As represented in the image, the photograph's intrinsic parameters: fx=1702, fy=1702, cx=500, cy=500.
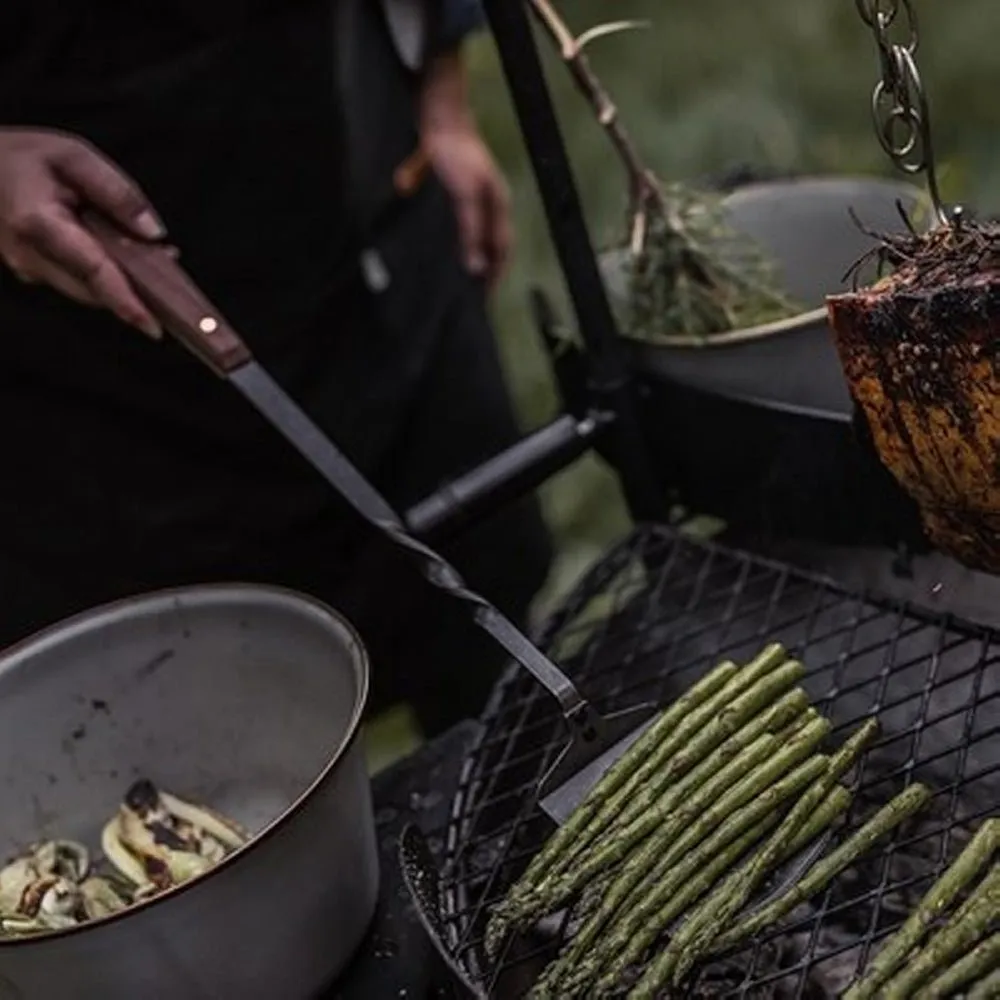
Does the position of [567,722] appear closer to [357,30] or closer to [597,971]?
[597,971]

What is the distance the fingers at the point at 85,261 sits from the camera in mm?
2074

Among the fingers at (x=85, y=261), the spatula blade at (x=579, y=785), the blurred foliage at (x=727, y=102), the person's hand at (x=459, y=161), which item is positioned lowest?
the blurred foliage at (x=727, y=102)

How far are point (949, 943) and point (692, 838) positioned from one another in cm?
28

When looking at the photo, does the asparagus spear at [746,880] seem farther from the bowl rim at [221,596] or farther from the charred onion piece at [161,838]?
the charred onion piece at [161,838]

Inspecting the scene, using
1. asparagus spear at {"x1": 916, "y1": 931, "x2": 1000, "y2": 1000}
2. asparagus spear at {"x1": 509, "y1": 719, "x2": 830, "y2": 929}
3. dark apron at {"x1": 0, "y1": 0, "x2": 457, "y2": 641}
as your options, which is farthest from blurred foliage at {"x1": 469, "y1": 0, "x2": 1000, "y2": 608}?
asparagus spear at {"x1": 916, "y1": 931, "x2": 1000, "y2": 1000}

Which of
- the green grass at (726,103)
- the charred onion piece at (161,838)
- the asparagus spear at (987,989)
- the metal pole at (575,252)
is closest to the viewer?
the asparagus spear at (987,989)

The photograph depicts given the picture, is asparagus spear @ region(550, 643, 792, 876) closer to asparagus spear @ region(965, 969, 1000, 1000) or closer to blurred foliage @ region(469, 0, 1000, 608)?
asparagus spear @ region(965, 969, 1000, 1000)

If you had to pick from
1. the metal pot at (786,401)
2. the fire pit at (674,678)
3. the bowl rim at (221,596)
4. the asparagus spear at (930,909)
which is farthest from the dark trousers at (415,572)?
the asparagus spear at (930,909)

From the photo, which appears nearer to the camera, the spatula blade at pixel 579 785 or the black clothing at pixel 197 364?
the spatula blade at pixel 579 785

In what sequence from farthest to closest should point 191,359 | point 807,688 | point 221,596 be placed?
point 191,359 < point 807,688 < point 221,596

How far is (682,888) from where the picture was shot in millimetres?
1643

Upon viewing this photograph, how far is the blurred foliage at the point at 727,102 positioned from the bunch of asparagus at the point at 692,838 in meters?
3.12

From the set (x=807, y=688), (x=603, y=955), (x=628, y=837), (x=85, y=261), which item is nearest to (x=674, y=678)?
(x=807, y=688)

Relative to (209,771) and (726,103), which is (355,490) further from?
(726,103)
